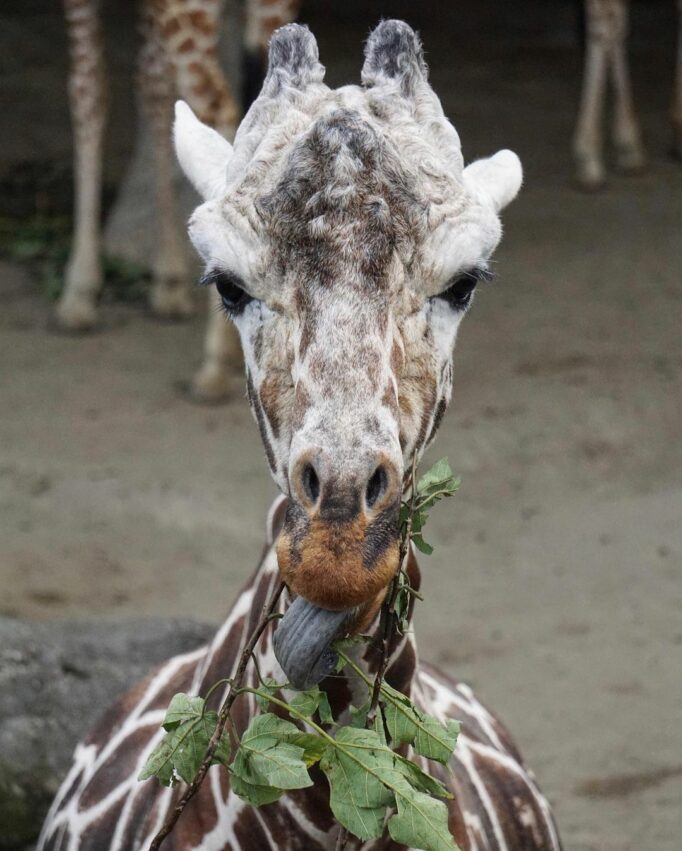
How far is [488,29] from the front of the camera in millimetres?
13227

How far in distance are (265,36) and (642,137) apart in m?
4.73

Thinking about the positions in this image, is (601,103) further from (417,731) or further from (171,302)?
(417,731)

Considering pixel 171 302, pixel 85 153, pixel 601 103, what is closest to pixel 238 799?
pixel 171 302

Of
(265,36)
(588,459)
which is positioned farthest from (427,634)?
(265,36)

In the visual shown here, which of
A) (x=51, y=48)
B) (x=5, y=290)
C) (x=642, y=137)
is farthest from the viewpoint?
(x=51, y=48)

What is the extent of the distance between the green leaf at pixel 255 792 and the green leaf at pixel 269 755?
0.04ft

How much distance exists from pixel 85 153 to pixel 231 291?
19.5 ft

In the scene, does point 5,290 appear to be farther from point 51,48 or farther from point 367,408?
point 367,408

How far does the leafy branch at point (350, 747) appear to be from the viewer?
1885mm

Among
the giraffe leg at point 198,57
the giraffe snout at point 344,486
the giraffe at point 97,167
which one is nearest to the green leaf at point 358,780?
the giraffe snout at point 344,486

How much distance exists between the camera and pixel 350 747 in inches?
76.2

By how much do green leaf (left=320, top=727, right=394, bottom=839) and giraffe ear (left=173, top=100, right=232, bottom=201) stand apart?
954 millimetres

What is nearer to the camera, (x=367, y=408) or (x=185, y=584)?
(x=367, y=408)

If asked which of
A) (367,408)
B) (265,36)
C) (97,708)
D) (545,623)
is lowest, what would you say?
(545,623)
